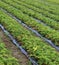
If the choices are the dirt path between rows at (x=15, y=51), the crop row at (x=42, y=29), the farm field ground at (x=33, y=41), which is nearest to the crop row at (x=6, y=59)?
the farm field ground at (x=33, y=41)

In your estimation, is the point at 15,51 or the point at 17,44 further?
the point at 17,44

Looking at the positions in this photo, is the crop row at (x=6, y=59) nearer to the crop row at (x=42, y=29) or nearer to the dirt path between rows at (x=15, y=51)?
the dirt path between rows at (x=15, y=51)

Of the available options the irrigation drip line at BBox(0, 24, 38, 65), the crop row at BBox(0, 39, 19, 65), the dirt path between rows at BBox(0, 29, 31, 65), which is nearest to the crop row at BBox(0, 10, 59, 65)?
the irrigation drip line at BBox(0, 24, 38, 65)

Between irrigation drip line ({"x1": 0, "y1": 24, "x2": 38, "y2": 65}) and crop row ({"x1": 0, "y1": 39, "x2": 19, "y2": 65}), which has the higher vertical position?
crop row ({"x1": 0, "y1": 39, "x2": 19, "y2": 65})

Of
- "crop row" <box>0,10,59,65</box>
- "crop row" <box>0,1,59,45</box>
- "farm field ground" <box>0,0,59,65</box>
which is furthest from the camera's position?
"crop row" <box>0,1,59,45</box>

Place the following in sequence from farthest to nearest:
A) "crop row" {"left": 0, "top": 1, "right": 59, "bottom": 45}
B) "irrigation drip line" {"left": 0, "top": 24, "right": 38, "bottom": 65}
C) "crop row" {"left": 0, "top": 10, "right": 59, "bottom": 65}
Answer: "crop row" {"left": 0, "top": 1, "right": 59, "bottom": 45}
"irrigation drip line" {"left": 0, "top": 24, "right": 38, "bottom": 65}
"crop row" {"left": 0, "top": 10, "right": 59, "bottom": 65}

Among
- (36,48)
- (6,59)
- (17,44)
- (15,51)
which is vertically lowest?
(15,51)

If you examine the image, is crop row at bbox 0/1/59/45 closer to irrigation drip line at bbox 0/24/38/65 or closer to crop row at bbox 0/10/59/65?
crop row at bbox 0/10/59/65

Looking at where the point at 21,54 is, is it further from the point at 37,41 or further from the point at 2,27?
the point at 2,27

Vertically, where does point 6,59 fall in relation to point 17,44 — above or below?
above

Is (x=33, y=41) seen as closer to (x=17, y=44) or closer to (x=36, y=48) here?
(x=17, y=44)

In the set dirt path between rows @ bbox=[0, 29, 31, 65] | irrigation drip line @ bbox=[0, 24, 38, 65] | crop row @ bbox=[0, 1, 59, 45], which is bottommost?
dirt path between rows @ bbox=[0, 29, 31, 65]

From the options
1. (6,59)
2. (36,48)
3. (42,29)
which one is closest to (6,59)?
(6,59)

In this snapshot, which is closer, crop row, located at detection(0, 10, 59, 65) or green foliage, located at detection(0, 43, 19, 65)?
green foliage, located at detection(0, 43, 19, 65)
